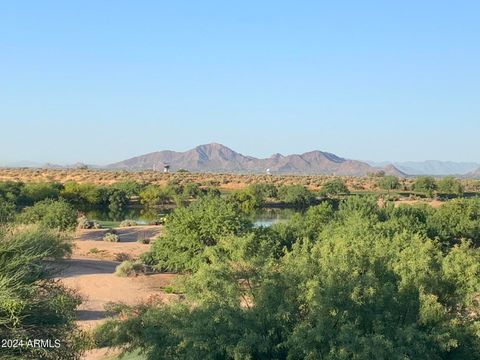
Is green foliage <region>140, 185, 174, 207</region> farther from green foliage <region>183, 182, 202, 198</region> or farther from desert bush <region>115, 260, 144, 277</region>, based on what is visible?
desert bush <region>115, 260, 144, 277</region>

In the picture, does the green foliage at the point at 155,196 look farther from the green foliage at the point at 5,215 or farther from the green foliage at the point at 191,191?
the green foliage at the point at 5,215

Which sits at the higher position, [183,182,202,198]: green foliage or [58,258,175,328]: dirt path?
[183,182,202,198]: green foliage

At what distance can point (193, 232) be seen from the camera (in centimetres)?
3069

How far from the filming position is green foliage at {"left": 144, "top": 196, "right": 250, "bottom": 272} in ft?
99.2

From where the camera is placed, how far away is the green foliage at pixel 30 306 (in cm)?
1266

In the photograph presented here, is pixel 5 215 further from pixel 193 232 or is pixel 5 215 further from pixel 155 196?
pixel 155 196

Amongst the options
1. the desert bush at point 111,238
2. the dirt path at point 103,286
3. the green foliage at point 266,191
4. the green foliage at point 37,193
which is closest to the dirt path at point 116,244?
the desert bush at point 111,238

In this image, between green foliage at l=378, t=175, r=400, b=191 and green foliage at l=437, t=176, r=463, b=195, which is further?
green foliage at l=378, t=175, r=400, b=191

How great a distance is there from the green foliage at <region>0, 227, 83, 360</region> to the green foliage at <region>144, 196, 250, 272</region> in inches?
577

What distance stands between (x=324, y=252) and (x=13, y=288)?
8.06 m

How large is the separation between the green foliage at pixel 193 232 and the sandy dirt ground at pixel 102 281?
42.0 inches

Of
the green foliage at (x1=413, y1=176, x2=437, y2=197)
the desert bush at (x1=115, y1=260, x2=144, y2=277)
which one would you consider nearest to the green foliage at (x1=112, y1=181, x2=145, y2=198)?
the green foliage at (x1=413, y1=176, x2=437, y2=197)

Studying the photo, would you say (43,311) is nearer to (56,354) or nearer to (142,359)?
(56,354)

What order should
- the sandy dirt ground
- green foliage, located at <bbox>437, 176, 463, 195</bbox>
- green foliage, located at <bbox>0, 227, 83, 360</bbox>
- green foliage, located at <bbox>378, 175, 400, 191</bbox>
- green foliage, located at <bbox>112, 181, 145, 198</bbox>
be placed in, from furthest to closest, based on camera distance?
green foliage, located at <bbox>378, 175, 400, 191</bbox>
green foliage, located at <bbox>437, 176, 463, 195</bbox>
green foliage, located at <bbox>112, 181, 145, 198</bbox>
the sandy dirt ground
green foliage, located at <bbox>0, 227, 83, 360</bbox>
